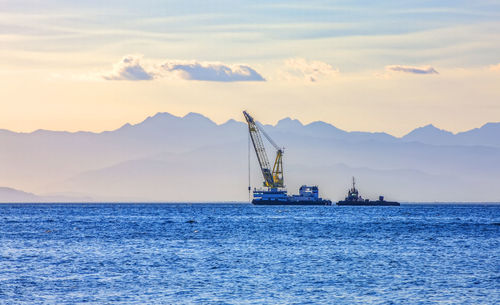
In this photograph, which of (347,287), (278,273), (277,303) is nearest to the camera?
(277,303)

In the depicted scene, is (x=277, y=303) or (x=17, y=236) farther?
(x=17, y=236)

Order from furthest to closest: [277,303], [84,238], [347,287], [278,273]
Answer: [84,238] < [278,273] < [347,287] < [277,303]

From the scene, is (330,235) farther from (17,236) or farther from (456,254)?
(17,236)

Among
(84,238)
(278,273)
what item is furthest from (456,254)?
(84,238)


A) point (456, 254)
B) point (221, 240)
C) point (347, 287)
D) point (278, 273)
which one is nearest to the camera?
point (347, 287)

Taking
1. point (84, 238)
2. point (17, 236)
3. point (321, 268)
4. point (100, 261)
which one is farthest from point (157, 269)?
point (17, 236)

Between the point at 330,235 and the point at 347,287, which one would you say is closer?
the point at 347,287

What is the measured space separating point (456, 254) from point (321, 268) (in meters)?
21.5

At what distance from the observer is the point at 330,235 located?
114062 millimetres

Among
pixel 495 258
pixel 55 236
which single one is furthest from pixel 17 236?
pixel 495 258

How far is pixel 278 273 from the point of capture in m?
65.7

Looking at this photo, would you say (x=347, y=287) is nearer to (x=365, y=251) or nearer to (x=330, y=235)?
(x=365, y=251)

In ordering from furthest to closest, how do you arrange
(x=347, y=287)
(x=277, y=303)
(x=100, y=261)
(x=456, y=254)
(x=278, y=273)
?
(x=456, y=254), (x=100, y=261), (x=278, y=273), (x=347, y=287), (x=277, y=303)

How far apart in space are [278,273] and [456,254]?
26.9 m
